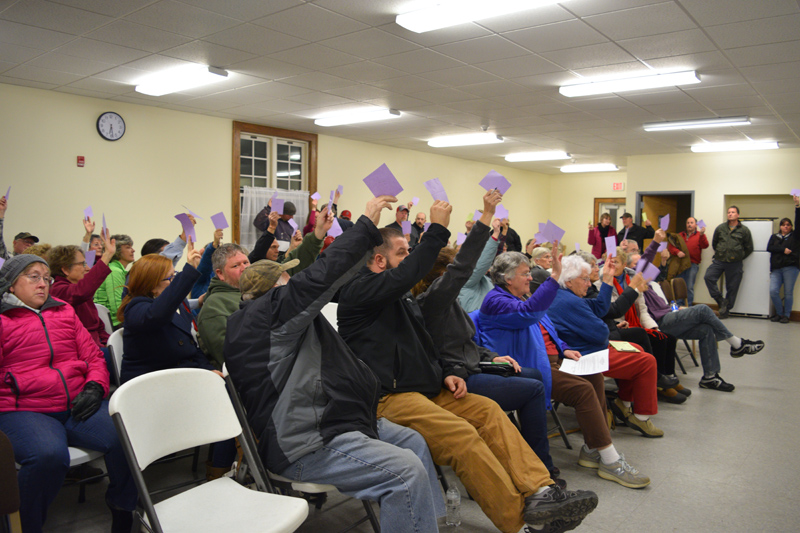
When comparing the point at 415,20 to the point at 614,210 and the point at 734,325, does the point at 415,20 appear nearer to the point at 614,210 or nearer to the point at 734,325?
the point at 734,325

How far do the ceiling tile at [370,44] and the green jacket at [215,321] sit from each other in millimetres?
2548

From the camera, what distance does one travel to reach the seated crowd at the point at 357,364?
1.83 metres

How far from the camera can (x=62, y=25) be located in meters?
4.27

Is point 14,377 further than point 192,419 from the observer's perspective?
Yes

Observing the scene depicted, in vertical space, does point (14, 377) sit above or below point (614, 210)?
below

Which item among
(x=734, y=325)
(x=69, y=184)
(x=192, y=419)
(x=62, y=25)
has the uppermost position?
(x=62, y=25)

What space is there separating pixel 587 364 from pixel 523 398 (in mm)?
744

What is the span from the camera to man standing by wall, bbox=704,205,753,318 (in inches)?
372

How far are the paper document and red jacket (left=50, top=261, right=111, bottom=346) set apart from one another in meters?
2.59

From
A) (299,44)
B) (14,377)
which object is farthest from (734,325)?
(14,377)

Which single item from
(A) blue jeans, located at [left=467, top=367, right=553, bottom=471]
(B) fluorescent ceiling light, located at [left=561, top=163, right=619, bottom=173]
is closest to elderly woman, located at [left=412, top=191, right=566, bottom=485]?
(A) blue jeans, located at [left=467, top=367, right=553, bottom=471]

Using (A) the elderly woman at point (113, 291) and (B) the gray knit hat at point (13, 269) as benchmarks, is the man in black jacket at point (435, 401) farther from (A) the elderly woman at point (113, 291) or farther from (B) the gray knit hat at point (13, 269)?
(A) the elderly woman at point (113, 291)

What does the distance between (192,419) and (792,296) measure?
10.1 m

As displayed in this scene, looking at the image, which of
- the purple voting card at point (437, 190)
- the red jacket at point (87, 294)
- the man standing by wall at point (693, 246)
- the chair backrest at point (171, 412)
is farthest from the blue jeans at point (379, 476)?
the man standing by wall at point (693, 246)
